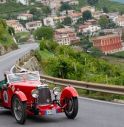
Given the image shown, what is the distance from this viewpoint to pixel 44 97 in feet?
42.6

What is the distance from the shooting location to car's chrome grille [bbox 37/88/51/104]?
1292cm

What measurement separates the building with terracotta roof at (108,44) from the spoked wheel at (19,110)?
366 ft

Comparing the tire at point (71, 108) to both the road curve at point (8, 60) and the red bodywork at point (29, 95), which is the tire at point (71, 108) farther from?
the road curve at point (8, 60)

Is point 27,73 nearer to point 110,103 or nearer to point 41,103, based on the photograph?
point 41,103

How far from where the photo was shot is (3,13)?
193125mm

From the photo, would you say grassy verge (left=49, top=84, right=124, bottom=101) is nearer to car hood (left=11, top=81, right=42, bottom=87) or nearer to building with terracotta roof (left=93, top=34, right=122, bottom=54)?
car hood (left=11, top=81, right=42, bottom=87)

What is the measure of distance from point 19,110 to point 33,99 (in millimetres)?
459

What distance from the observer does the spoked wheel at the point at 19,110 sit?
41.9ft

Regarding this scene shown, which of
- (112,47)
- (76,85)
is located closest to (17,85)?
(76,85)

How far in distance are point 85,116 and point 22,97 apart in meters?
2.00

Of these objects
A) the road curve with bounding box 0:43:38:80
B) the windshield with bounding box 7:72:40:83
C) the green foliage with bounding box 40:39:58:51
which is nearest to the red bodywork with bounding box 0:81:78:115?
the windshield with bounding box 7:72:40:83

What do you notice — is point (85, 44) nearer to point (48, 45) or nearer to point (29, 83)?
point (48, 45)

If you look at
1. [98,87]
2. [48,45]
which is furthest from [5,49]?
[98,87]

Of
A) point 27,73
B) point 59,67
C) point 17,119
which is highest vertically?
point 27,73
